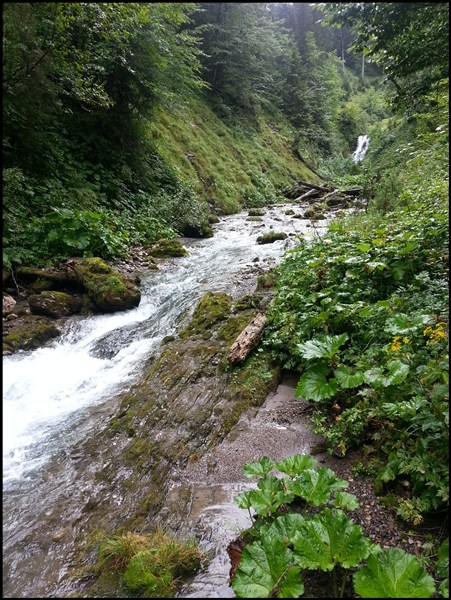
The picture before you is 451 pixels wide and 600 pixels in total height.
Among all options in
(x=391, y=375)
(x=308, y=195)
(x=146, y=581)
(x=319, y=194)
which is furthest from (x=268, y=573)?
(x=319, y=194)

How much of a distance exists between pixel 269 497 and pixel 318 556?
1.57ft

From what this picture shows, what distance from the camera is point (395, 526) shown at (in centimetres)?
240

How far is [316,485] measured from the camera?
92.9 inches

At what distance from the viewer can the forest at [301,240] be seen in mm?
2318

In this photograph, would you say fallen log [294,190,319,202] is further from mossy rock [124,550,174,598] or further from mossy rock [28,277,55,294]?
mossy rock [124,550,174,598]

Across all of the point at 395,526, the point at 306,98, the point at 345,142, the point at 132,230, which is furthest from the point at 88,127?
the point at 345,142

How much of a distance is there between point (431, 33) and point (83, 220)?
674 cm

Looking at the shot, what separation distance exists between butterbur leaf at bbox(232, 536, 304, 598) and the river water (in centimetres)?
133

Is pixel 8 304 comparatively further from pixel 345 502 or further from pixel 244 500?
pixel 345 502

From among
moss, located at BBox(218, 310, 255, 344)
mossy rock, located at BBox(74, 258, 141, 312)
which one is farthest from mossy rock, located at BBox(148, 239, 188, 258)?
moss, located at BBox(218, 310, 255, 344)

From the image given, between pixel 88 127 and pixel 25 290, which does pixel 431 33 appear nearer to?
pixel 25 290

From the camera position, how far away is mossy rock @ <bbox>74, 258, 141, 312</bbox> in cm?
671

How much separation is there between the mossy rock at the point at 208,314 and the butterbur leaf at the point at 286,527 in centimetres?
349

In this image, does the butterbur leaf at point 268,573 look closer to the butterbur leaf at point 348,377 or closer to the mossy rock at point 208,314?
the butterbur leaf at point 348,377
